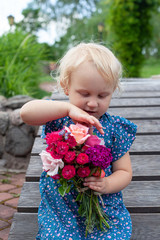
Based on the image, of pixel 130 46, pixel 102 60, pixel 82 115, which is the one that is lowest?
pixel 130 46

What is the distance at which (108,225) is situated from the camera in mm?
1436

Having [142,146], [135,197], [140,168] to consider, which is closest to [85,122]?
[135,197]

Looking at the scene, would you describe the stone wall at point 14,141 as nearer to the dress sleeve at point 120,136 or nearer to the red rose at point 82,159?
the dress sleeve at point 120,136

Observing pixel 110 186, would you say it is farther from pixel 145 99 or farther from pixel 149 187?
pixel 145 99

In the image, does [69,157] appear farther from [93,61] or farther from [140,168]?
[140,168]

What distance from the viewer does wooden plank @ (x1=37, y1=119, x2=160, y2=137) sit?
2.54m

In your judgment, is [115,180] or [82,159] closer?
[82,159]

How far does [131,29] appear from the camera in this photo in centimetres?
1124

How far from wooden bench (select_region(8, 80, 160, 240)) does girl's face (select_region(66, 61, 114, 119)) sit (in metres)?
0.79

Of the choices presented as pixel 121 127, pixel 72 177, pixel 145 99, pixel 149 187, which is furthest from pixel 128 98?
pixel 72 177

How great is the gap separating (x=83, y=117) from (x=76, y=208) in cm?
52

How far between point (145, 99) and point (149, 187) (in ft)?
4.52

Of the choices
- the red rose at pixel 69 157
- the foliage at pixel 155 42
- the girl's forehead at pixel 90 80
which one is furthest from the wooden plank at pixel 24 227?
the foliage at pixel 155 42

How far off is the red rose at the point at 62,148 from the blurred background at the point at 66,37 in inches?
33.5
